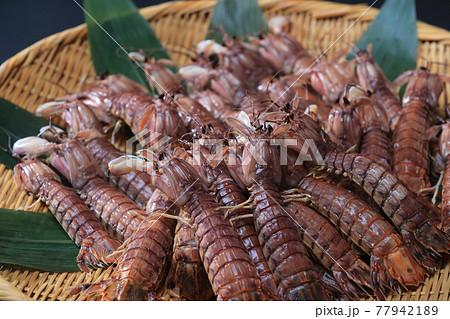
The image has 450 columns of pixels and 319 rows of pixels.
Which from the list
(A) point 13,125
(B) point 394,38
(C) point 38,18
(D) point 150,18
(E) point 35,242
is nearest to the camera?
(E) point 35,242

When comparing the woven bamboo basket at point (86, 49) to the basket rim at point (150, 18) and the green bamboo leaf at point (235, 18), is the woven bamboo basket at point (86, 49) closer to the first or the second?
the basket rim at point (150, 18)

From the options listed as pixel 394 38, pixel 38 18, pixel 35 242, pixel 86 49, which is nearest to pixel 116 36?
pixel 86 49

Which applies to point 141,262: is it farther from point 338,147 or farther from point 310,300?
point 338,147

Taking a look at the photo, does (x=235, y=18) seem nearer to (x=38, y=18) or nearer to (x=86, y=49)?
(x=86, y=49)

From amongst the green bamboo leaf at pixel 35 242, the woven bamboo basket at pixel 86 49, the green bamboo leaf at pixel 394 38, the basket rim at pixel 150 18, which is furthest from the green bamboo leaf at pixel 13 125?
the green bamboo leaf at pixel 394 38

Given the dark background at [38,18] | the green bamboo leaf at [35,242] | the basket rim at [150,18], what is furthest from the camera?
the basket rim at [150,18]

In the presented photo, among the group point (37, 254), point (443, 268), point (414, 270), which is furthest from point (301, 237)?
point (37, 254)
